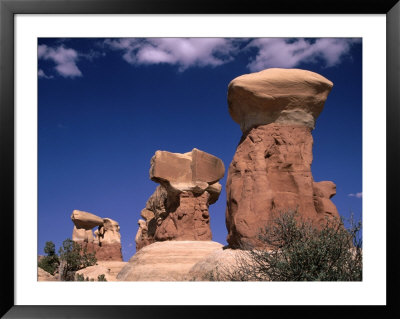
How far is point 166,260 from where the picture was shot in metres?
26.9

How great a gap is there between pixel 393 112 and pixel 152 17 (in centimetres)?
403

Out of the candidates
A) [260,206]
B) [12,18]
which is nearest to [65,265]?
[260,206]

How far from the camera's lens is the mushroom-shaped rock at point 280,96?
67.4 feet

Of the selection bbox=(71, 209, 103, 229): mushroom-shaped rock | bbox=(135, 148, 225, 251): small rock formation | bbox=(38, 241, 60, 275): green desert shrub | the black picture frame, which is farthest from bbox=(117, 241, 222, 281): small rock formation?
bbox=(71, 209, 103, 229): mushroom-shaped rock

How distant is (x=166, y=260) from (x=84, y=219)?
30245mm

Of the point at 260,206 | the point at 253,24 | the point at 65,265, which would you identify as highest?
the point at 253,24

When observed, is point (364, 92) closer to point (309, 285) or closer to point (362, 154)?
point (362, 154)

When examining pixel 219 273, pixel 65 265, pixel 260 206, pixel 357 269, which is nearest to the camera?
pixel 357 269

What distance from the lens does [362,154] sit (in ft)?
31.4

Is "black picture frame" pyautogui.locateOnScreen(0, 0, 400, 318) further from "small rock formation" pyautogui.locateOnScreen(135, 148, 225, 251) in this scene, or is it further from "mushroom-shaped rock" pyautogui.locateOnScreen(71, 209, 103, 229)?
"mushroom-shaped rock" pyautogui.locateOnScreen(71, 209, 103, 229)

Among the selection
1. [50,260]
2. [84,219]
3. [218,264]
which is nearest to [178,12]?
[218,264]

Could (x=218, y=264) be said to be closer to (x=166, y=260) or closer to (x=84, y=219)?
(x=166, y=260)

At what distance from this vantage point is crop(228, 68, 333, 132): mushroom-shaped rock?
2055cm

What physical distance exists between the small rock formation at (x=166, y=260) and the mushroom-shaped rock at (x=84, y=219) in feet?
90.0
